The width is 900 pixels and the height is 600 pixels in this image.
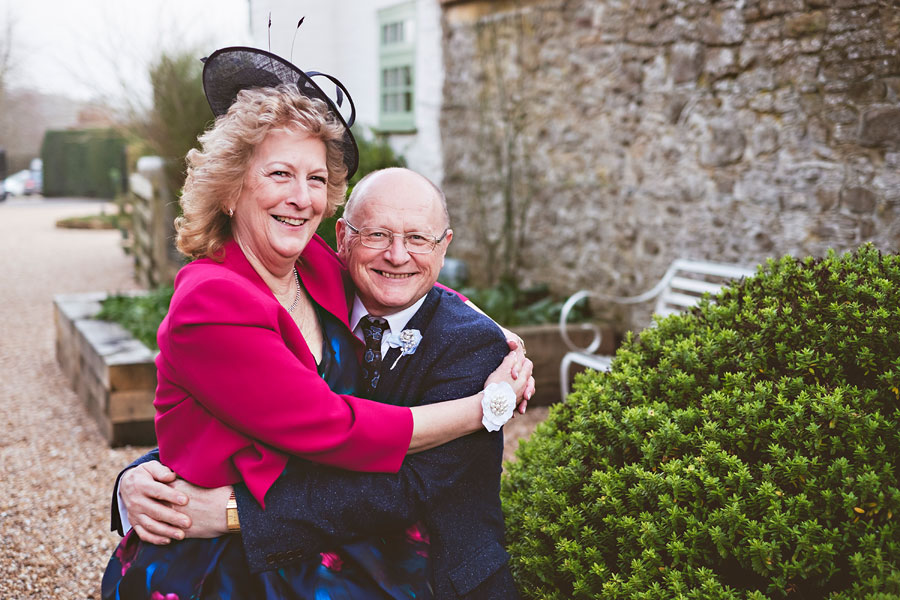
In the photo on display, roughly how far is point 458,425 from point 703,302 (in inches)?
37.9

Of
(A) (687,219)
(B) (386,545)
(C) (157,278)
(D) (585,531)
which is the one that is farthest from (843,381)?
(C) (157,278)

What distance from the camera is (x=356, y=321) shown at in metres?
2.15

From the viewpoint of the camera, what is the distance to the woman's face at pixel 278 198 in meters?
1.90

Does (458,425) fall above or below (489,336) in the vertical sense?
below

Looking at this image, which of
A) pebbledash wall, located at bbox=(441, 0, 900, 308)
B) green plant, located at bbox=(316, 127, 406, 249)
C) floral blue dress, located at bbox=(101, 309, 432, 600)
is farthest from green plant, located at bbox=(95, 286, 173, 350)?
floral blue dress, located at bbox=(101, 309, 432, 600)

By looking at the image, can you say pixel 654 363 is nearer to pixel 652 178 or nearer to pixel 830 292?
pixel 830 292

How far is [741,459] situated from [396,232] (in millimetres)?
976

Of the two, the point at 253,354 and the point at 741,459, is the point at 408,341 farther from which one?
the point at 741,459

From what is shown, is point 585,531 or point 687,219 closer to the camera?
point 585,531

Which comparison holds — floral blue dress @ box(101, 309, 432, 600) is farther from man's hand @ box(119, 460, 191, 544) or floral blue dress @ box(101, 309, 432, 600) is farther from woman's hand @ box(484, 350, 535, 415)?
woman's hand @ box(484, 350, 535, 415)

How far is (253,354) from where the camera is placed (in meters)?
1.71

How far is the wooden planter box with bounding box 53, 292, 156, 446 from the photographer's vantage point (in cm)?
473

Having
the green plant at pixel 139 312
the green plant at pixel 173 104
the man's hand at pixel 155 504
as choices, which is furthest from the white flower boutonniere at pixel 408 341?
the green plant at pixel 173 104

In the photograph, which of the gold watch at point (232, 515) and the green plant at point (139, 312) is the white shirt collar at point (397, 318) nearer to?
the gold watch at point (232, 515)
